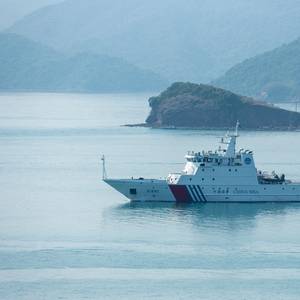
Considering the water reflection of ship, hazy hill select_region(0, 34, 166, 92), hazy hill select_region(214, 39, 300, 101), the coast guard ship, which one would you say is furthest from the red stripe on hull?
hazy hill select_region(0, 34, 166, 92)

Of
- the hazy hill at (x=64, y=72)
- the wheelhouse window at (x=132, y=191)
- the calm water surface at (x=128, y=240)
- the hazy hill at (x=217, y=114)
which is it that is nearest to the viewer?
the calm water surface at (x=128, y=240)

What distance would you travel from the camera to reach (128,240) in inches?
1160

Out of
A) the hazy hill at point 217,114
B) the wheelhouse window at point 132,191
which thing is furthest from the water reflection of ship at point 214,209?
the hazy hill at point 217,114

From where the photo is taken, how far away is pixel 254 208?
1375 inches

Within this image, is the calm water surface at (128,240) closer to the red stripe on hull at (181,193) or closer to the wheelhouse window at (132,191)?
the wheelhouse window at (132,191)

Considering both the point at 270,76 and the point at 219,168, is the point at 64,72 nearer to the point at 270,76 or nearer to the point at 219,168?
the point at 270,76

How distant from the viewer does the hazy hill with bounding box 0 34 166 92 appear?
171 meters

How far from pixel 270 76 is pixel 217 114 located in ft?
205

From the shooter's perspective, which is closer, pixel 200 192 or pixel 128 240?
pixel 128 240

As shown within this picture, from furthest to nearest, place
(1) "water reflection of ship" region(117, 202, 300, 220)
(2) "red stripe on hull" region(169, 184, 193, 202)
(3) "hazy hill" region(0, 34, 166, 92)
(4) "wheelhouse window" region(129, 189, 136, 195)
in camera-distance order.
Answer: (3) "hazy hill" region(0, 34, 166, 92)
(4) "wheelhouse window" region(129, 189, 136, 195)
(2) "red stripe on hull" region(169, 184, 193, 202)
(1) "water reflection of ship" region(117, 202, 300, 220)

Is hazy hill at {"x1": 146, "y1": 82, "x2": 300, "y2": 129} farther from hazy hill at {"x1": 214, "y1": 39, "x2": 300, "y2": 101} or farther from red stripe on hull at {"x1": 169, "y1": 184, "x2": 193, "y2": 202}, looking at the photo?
hazy hill at {"x1": 214, "y1": 39, "x2": 300, "y2": 101}

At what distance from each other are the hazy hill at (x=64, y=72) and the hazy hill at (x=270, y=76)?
30078 mm

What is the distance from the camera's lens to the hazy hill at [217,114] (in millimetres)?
74562

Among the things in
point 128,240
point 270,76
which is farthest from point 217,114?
point 270,76
